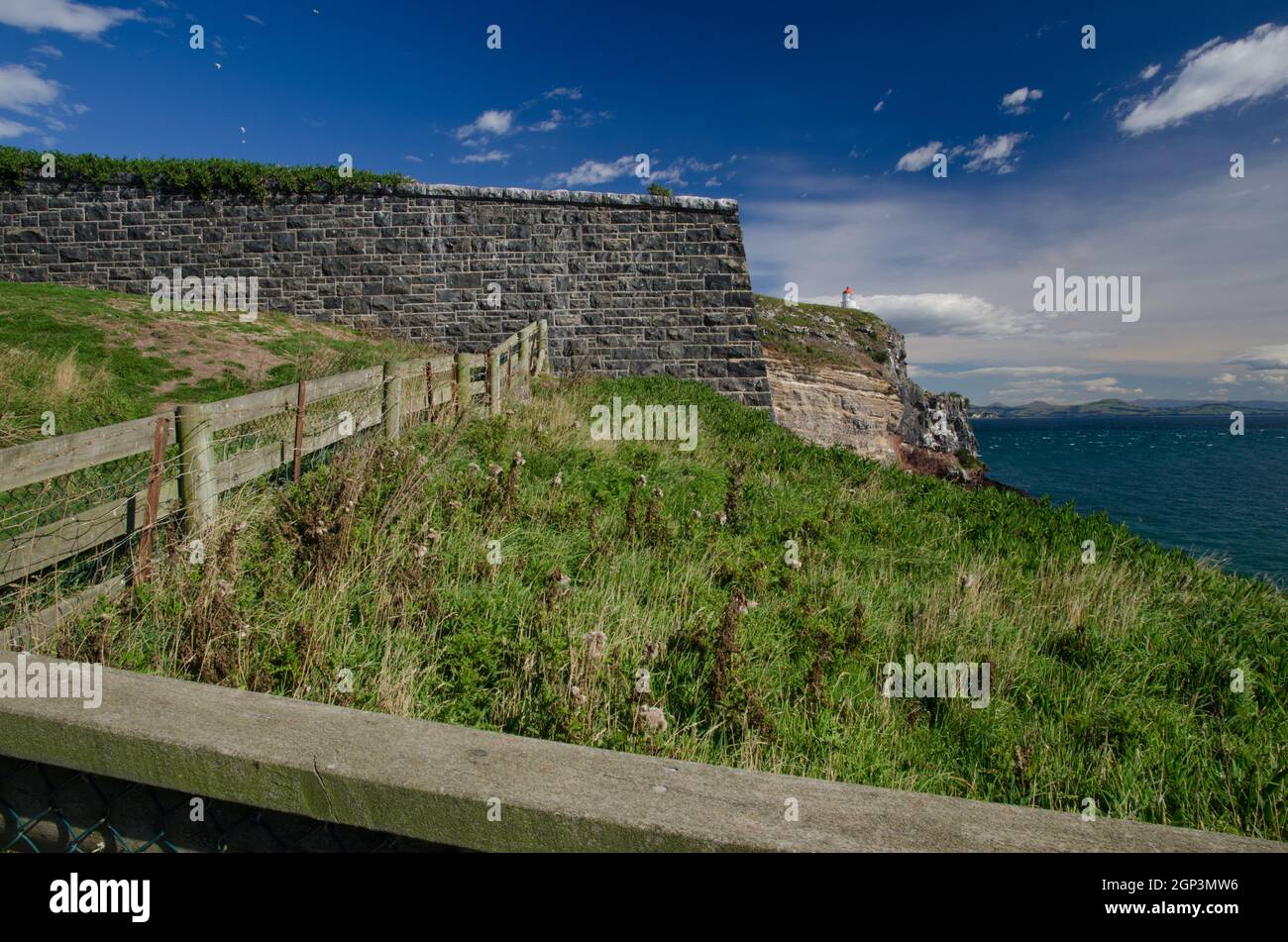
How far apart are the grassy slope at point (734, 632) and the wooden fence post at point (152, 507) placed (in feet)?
0.40

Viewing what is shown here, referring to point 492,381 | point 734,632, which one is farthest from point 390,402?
point 734,632

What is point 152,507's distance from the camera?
4055 millimetres

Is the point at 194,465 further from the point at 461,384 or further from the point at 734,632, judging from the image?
the point at 461,384

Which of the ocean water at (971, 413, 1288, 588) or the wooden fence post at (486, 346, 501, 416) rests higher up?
the wooden fence post at (486, 346, 501, 416)

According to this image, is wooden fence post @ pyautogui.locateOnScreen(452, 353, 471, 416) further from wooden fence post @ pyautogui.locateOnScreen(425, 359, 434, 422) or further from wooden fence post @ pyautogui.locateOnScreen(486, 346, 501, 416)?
wooden fence post @ pyautogui.locateOnScreen(486, 346, 501, 416)

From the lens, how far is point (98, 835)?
2.49 m

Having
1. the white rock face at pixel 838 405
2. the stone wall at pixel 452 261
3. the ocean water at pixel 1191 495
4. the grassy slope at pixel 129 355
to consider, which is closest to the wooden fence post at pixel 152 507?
the grassy slope at pixel 129 355

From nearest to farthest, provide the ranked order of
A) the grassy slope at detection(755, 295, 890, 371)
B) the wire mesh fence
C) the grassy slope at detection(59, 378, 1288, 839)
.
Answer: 1. the wire mesh fence
2. the grassy slope at detection(59, 378, 1288, 839)
3. the grassy slope at detection(755, 295, 890, 371)

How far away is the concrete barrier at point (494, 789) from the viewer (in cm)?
194

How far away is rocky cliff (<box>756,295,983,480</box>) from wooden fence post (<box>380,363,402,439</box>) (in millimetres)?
15014

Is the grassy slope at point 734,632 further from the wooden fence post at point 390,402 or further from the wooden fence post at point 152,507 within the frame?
the wooden fence post at point 390,402

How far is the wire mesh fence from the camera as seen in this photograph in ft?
7.45

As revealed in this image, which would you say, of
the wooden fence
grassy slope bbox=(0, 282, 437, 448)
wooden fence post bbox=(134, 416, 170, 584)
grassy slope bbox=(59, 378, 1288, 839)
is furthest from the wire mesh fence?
grassy slope bbox=(0, 282, 437, 448)

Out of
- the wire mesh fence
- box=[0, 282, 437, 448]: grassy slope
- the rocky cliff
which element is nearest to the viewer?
the wire mesh fence
